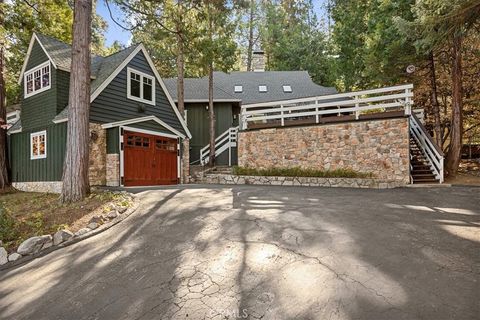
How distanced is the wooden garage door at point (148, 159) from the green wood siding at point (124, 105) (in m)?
0.94

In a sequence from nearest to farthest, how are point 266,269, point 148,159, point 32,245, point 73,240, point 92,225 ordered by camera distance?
point 266,269 → point 32,245 → point 73,240 → point 92,225 → point 148,159

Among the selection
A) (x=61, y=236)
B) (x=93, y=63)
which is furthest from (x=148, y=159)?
(x=61, y=236)

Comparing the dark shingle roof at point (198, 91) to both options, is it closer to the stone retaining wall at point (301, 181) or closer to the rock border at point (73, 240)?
the stone retaining wall at point (301, 181)

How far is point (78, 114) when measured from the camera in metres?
7.02

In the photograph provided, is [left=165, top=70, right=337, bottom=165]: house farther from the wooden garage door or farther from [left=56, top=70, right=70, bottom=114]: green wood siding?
[left=56, top=70, right=70, bottom=114]: green wood siding

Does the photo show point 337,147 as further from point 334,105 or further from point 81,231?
point 81,231

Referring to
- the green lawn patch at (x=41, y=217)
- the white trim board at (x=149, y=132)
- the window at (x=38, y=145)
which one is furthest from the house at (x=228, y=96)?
the green lawn patch at (x=41, y=217)

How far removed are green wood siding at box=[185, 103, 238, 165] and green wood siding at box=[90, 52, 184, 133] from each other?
366 centimetres

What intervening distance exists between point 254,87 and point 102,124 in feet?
37.3

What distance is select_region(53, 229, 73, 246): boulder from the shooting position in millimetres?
4993

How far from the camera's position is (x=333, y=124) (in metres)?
11.4

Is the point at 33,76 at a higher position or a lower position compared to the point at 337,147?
higher

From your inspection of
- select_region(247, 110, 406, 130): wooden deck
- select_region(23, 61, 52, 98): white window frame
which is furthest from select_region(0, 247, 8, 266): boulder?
select_region(247, 110, 406, 130): wooden deck

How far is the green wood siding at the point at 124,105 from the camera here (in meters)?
10.5
